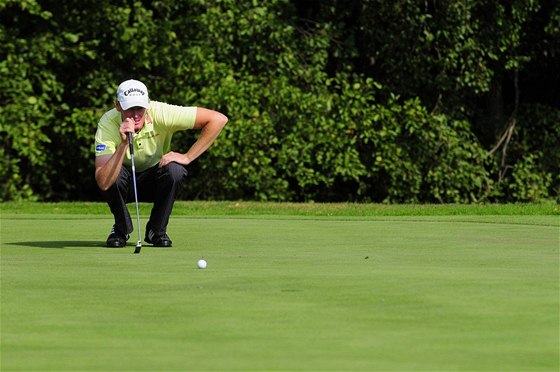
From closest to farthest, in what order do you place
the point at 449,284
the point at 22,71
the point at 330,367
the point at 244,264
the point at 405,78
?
the point at 330,367
the point at 449,284
the point at 244,264
the point at 22,71
the point at 405,78

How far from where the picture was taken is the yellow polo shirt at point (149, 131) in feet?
31.8

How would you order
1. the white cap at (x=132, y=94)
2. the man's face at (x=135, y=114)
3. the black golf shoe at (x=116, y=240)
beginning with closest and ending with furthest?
the white cap at (x=132, y=94)
the man's face at (x=135, y=114)
the black golf shoe at (x=116, y=240)

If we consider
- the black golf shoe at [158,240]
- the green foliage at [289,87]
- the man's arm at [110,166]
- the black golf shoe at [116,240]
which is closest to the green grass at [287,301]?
the black golf shoe at [116,240]

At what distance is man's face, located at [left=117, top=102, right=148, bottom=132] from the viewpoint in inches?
376

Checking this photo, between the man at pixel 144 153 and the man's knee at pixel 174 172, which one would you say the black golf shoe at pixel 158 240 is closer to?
the man at pixel 144 153

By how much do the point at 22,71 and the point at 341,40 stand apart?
5606 mm

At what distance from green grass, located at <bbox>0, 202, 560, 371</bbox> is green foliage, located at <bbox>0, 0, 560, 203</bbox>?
1040cm

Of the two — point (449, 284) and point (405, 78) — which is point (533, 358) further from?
point (405, 78)

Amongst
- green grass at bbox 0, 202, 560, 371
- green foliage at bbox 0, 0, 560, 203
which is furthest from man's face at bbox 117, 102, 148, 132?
green foliage at bbox 0, 0, 560, 203

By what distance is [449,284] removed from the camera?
6.87 metres

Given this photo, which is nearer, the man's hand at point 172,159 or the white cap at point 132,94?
the white cap at point 132,94

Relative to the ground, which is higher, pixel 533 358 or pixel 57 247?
pixel 533 358

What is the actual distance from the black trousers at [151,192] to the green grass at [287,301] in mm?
291

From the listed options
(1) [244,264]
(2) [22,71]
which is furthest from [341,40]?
(1) [244,264]
